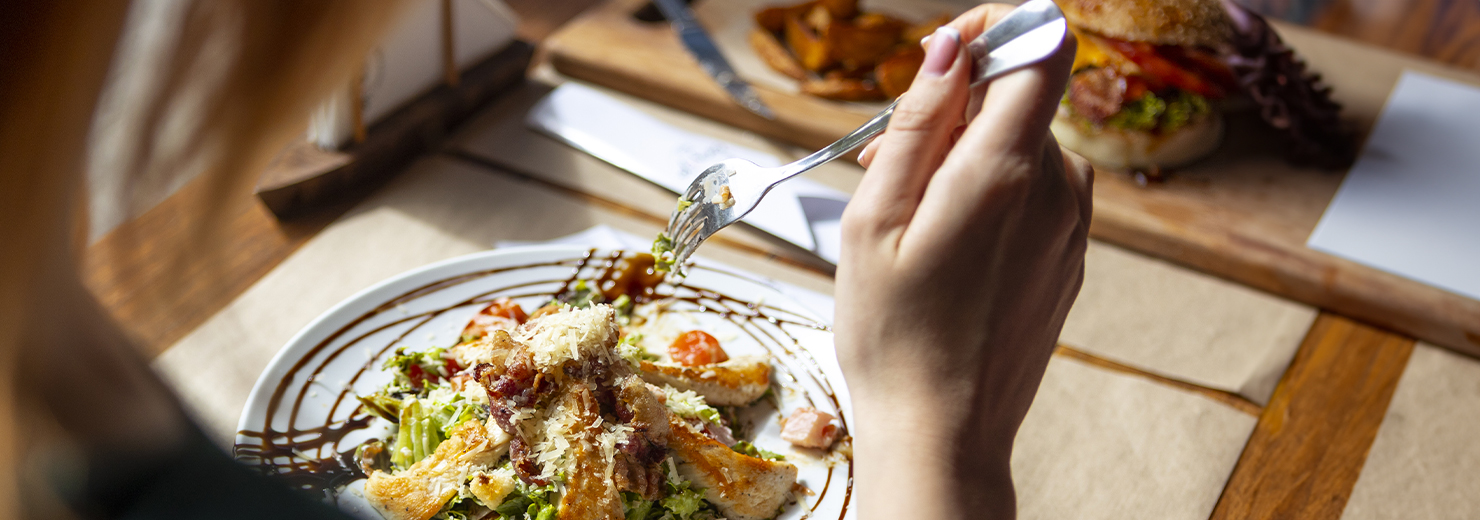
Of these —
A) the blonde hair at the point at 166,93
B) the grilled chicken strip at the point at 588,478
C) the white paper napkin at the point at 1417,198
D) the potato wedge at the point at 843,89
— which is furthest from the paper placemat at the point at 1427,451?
the blonde hair at the point at 166,93

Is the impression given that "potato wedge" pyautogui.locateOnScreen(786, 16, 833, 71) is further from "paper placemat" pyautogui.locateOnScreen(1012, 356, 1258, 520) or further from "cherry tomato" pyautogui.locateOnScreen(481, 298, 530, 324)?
"cherry tomato" pyautogui.locateOnScreen(481, 298, 530, 324)

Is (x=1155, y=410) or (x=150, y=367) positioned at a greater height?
(x=150, y=367)

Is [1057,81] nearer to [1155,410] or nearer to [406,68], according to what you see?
[1155,410]

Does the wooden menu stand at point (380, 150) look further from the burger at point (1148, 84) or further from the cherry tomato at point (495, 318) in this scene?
the burger at point (1148, 84)

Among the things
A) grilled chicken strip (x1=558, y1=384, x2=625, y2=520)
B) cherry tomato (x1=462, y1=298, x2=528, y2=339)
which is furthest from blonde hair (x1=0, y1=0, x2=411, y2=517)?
cherry tomato (x1=462, y1=298, x2=528, y2=339)

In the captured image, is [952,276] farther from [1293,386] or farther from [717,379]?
[1293,386]

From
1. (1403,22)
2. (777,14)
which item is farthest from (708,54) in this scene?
(1403,22)

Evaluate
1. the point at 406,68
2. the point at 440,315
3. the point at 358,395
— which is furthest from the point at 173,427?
the point at 406,68
